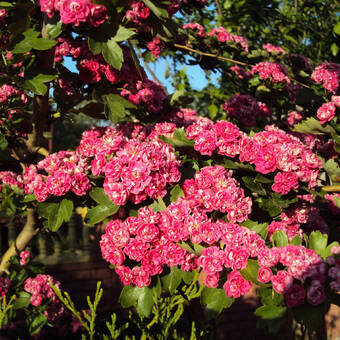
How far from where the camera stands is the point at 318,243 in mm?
1352

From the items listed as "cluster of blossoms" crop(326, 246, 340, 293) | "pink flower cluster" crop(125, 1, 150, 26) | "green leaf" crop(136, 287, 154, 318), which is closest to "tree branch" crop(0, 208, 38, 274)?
"green leaf" crop(136, 287, 154, 318)

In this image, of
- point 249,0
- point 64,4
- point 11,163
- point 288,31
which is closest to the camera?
point 64,4

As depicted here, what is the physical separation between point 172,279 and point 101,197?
0.47m

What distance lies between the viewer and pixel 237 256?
1.37 meters

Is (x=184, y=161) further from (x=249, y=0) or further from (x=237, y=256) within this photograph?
(x=249, y=0)

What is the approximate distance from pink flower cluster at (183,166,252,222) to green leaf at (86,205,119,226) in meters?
0.33

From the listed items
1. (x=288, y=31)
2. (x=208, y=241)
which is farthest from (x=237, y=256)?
(x=288, y=31)

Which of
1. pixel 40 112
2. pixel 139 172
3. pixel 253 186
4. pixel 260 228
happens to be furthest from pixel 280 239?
pixel 40 112

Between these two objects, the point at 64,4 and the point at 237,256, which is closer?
the point at 237,256

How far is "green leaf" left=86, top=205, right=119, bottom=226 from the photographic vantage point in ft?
5.29

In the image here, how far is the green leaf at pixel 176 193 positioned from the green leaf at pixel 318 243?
21.8 inches

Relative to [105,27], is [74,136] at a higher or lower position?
lower

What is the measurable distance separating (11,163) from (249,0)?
7.34ft

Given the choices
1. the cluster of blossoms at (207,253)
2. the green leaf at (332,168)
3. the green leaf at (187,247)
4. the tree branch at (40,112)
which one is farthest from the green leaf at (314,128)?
the tree branch at (40,112)
